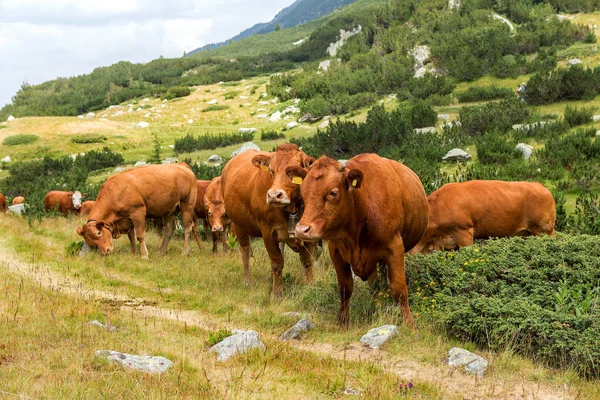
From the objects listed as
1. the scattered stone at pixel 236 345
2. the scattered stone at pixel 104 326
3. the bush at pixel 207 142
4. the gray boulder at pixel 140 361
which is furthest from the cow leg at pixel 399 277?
the bush at pixel 207 142

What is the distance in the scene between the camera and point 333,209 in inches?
240

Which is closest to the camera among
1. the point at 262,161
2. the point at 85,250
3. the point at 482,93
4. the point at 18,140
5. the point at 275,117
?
the point at 262,161

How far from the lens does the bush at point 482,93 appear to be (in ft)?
87.6

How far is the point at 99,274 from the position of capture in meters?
10.2

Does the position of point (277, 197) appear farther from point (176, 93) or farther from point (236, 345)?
point (176, 93)

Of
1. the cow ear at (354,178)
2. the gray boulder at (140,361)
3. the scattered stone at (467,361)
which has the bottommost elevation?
the scattered stone at (467,361)

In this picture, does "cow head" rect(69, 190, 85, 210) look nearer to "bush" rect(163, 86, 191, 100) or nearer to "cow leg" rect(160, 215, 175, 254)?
"cow leg" rect(160, 215, 175, 254)

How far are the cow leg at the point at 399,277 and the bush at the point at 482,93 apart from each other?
853 inches

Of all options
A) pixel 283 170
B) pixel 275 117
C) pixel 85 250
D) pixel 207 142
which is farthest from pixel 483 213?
pixel 275 117

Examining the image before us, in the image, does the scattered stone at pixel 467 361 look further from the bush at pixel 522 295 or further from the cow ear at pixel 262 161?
the cow ear at pixel 262 161

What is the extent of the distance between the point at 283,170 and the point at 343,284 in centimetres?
172

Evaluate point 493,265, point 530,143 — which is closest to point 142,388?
point 493,265

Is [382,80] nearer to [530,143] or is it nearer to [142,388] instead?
[530,143]

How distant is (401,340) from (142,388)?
301cm
